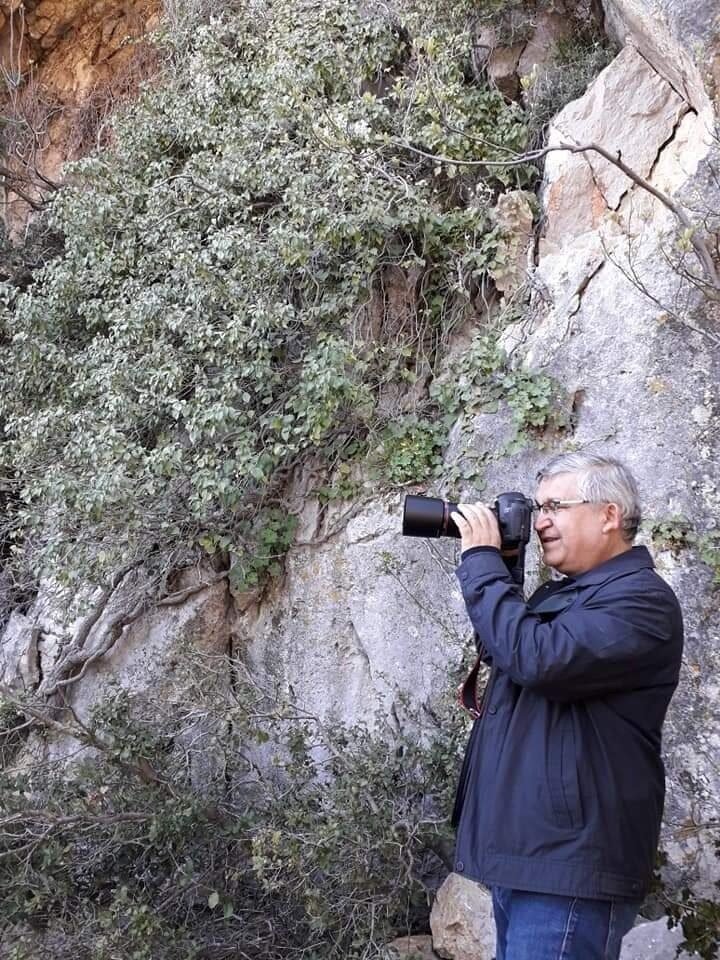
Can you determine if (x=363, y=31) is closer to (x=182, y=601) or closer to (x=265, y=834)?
(x=182, y=601)

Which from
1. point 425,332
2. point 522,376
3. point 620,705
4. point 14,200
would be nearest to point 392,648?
point 522,376

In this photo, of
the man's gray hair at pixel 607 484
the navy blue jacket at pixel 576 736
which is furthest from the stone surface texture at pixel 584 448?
the man's gray hair at pixel 607 484

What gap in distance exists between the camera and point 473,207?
4570mm

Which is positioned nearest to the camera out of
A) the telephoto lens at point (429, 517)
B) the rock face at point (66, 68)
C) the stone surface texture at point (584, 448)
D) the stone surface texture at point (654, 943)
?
the telephoto lens at point (429, 517)

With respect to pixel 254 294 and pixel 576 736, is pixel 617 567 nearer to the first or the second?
pixel 576 736

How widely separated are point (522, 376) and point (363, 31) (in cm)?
297

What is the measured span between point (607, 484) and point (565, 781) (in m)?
0.71

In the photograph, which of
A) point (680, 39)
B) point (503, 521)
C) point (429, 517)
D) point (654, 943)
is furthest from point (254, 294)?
point (654, 943)

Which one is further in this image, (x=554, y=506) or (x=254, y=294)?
(x=254, y=294)

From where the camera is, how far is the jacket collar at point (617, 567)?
6.25 ft

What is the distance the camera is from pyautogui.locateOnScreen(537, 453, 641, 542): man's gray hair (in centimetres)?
199

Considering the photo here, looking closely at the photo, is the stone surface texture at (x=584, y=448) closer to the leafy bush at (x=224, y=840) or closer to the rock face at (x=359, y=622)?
the rock face at (x=359, y=622)

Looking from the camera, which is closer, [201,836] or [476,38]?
[201,836]

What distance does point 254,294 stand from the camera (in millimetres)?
4609
